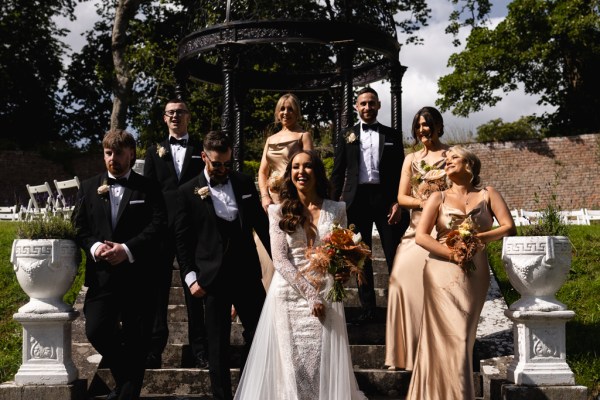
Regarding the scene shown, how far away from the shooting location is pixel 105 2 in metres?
27.9

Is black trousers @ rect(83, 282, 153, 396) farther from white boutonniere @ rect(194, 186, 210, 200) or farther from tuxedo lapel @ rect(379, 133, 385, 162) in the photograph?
tuxedo lapel @ rect(379, 133, 385, 162)

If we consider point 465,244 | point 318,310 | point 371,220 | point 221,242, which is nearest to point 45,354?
point 221,242

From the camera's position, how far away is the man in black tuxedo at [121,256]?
5625mm

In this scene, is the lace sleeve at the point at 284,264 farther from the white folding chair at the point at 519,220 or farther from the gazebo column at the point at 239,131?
the gazebo column at the point at 239,131

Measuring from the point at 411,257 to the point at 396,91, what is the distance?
11.0 ft

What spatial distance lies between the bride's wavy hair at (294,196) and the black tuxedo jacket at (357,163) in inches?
74.4

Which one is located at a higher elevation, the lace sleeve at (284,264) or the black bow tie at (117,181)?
the black bow tie at (117,181)

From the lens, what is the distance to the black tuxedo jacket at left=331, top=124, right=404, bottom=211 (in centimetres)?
714

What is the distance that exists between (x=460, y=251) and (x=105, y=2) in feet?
80.7

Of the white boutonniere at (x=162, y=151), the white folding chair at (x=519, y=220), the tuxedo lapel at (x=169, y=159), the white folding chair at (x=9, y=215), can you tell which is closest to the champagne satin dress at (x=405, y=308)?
the white folding chair at (x=519, y=220)

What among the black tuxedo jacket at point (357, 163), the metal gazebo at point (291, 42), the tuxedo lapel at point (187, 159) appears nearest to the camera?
the tuxedo lapel at point (187, 159)

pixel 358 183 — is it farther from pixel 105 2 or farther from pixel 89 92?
pixel 89 92

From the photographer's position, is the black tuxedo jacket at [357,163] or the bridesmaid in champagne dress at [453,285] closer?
the bridesmaid in champagne dress at [453,285]

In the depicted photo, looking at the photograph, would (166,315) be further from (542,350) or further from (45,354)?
(542,350)
